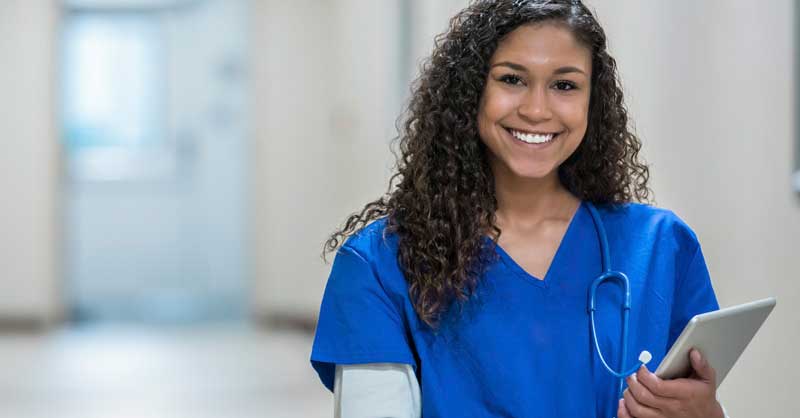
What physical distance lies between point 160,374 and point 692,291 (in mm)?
3525

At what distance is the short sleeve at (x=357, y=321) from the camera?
1.27 metres

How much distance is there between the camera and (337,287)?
4.29 ft

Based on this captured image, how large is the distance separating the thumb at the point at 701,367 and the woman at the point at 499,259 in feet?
0.09

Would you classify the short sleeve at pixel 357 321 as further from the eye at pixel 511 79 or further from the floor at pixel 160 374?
the floor at pixel 160 374

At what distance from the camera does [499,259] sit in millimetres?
1321

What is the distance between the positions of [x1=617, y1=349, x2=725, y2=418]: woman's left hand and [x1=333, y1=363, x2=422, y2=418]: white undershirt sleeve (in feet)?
0.80

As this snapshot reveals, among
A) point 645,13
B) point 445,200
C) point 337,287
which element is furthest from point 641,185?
point 645,13

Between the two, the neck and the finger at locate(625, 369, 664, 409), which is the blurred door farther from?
the finger at locate(625, 369, 664, 409)

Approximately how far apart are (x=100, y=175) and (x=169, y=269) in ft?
2.49

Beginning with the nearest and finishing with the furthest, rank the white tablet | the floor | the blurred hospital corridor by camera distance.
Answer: the white tablet → the blurred hospital corridor → the floor

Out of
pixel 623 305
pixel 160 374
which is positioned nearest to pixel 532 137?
pixel 623 305

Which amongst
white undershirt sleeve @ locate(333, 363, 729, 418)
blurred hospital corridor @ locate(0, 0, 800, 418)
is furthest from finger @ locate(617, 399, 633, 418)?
blurred hospital corridor @ locate(0, 0, 800, 418)

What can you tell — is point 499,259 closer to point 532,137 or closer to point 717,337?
point 532,137

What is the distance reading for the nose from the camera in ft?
4.24
